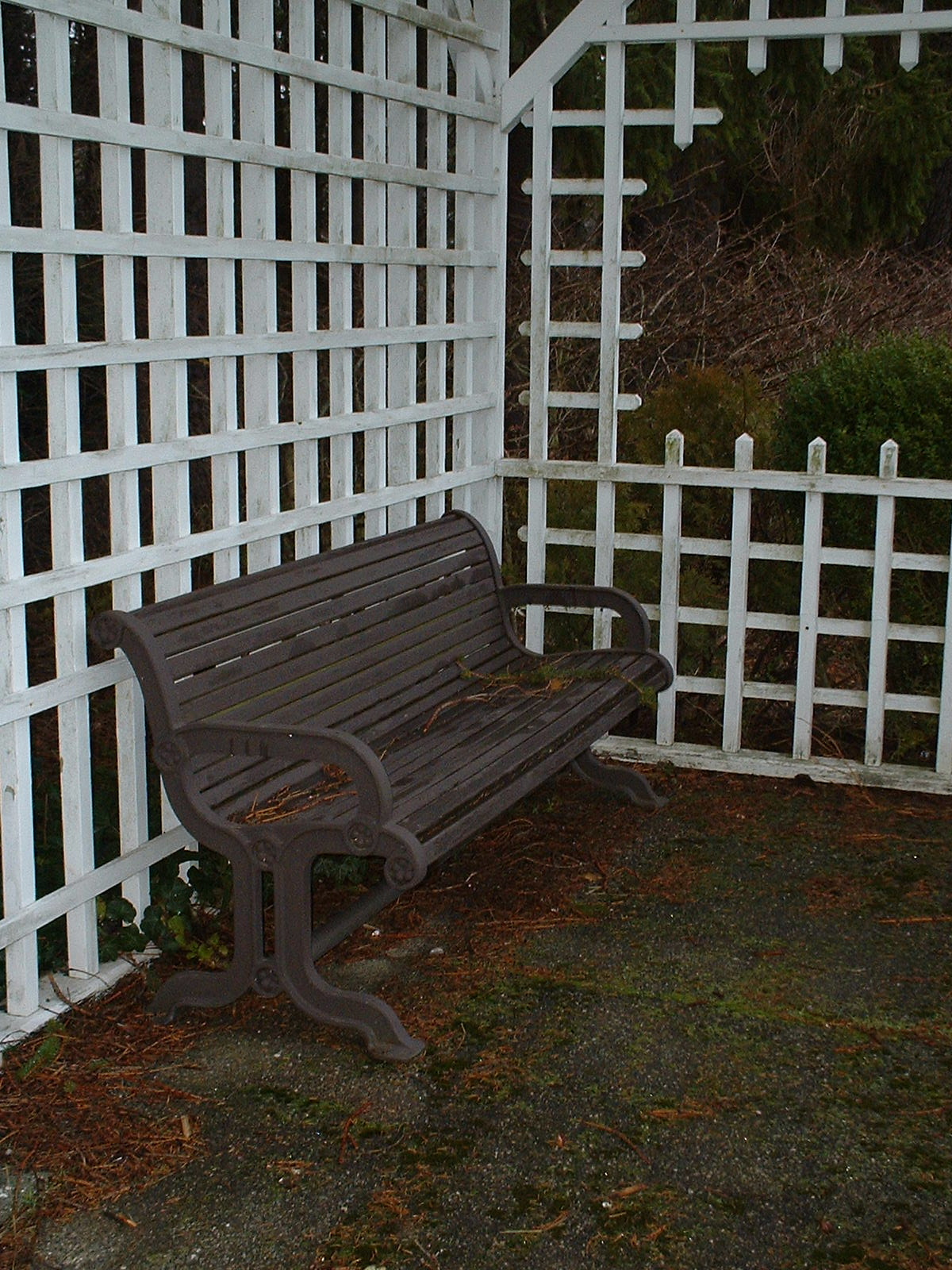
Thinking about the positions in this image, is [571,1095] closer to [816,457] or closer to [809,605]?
[809,605]

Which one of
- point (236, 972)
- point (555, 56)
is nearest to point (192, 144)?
point (236, 972)

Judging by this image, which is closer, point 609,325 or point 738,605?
point 738,605

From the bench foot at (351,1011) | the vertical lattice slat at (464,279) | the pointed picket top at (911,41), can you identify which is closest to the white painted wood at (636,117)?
the vertical lattice slat at (464,279)

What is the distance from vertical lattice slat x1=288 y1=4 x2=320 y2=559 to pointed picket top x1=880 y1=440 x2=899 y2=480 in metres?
2.08

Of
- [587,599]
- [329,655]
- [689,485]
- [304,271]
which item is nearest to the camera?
[329,655]

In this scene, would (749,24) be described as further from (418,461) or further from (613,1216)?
(613,1216)

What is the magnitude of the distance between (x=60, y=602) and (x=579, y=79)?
5.28 metres

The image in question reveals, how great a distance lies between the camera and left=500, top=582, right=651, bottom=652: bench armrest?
5520 millimetres

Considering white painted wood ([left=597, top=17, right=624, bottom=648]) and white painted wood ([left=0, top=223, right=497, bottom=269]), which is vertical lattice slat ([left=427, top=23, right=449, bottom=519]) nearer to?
white painted wood ([left=0, top=223, right=497, bottom=269])

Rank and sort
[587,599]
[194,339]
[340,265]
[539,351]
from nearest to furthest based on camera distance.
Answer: [194,339] < [340,265] < [587,599] < [539,351]

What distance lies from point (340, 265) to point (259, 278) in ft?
1.78

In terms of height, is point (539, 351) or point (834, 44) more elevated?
point (834, 44)

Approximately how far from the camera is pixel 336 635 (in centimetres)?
454

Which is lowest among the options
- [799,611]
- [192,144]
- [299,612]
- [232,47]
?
[799,611]
